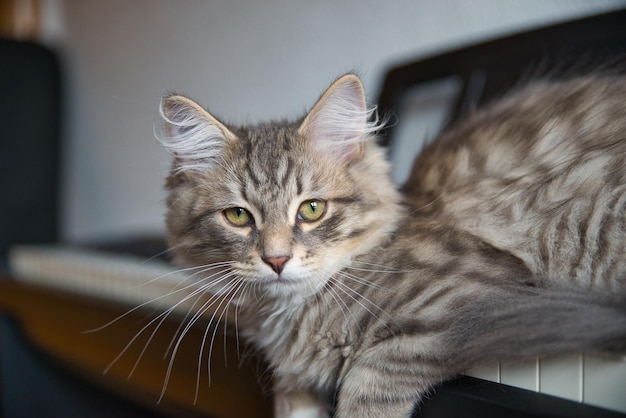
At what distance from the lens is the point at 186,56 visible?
95.1 inches

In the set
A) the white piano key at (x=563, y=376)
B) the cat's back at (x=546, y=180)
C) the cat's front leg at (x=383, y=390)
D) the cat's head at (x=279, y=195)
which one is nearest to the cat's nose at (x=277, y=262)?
the cat's head at (x=279, y=195)

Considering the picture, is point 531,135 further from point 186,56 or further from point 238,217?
point 186,56

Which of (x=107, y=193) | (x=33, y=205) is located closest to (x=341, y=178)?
(x=107, y=193)

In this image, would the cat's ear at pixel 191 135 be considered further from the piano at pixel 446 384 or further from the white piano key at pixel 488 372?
the white piano key at pixel 488 372

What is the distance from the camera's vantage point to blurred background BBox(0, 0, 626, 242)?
5.45 ft

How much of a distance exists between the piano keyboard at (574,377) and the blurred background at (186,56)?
605 millimetres

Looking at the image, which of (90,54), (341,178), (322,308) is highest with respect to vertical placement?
(90,54)

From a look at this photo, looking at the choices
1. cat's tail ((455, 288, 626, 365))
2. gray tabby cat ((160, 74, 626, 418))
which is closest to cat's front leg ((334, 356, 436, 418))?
gray tabby cat ((160, 74, 626, 418))

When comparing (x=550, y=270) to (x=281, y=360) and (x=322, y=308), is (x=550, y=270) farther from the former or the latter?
(x=281, y=360)

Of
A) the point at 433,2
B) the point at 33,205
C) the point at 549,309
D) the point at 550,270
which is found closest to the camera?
the point at 549,309

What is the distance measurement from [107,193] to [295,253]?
231cm

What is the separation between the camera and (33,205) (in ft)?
9.45

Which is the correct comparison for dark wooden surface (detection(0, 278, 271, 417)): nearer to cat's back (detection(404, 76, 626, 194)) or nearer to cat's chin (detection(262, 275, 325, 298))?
cat's chin (detection(262, 275, 325, 298))

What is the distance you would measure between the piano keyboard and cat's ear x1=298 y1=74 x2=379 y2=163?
504 mm
